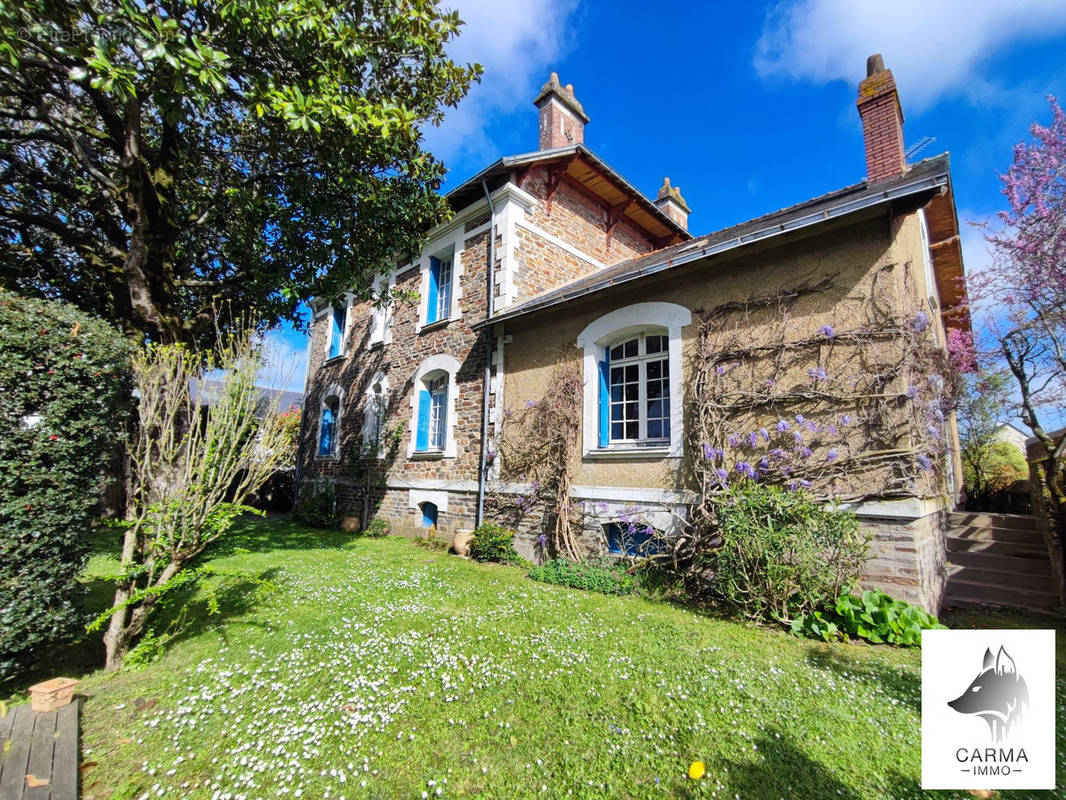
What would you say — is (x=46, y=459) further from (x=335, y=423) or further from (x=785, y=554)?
(x=335, y=423)

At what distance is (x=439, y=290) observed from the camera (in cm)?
1089

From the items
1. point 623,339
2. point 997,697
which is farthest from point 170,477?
point 623,339

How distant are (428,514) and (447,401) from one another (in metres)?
2.39

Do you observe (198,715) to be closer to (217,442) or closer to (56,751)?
(56,751)

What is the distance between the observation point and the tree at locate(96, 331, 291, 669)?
3.52 meters

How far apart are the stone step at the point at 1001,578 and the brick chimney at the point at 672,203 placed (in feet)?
33.2

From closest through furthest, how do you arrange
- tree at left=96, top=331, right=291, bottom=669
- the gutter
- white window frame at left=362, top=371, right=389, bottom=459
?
tree at left=96, top=331, right=291, bottom=669, the gutter, white window frame at left=362, top=371, right=389, bottom=459

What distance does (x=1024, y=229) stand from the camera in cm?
812

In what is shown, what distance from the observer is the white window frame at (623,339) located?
20.3 ft

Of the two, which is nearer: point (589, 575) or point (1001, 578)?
point (1001, 578)

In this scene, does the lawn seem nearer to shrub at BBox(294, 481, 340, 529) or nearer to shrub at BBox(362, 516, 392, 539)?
shrub at BBox(362, 516, 392, 539)

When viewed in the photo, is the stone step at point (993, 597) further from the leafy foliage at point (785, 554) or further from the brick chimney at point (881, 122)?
the brick chimney at point (881, 122)

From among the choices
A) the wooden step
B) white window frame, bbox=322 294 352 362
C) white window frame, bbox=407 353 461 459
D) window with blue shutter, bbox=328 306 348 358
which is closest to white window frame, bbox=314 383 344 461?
white window frame, bbox=322 294 352 362

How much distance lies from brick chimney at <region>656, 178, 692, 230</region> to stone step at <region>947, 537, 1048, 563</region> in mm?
9641
